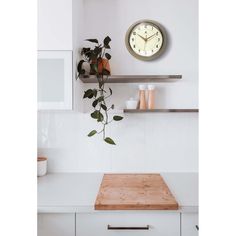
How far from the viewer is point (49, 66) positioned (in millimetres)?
1659

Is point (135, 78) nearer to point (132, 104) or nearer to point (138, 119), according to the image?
point (132, 104)

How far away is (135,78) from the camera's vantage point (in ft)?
6.28

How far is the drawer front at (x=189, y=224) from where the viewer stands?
140 cm

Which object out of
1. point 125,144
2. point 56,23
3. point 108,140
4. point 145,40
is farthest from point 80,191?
point 145,40

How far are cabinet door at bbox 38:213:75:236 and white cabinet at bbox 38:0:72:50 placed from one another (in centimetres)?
100

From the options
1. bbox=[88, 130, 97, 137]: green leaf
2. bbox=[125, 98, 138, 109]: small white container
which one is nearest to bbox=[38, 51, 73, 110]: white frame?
bbox=[88, 130, 97, 137]: green leaf

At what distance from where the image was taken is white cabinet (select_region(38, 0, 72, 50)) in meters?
1.62

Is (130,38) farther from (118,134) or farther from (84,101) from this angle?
(118,134)

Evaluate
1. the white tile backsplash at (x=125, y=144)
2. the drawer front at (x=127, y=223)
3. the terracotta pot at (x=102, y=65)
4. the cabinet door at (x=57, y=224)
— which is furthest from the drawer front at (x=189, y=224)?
the terracotta pot at (x=102, y=65)

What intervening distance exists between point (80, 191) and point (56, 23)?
1.06 metres

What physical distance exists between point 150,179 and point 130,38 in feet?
3.64

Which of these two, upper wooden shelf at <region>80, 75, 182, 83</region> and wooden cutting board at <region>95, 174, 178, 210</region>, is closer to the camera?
wooden cutting board at <region>95, 174, 178, 210</region>

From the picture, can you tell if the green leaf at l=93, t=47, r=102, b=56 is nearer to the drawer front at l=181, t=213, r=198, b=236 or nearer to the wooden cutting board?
the wooden cutting board
